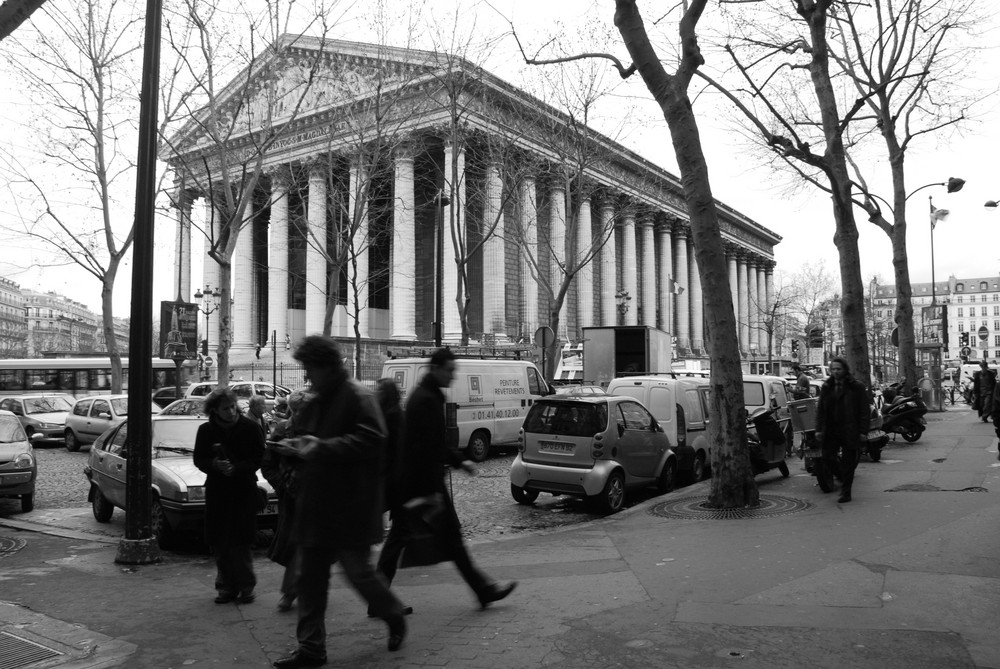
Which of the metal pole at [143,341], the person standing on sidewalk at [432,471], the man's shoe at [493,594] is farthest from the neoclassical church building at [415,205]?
the man's shoe at [493,594]

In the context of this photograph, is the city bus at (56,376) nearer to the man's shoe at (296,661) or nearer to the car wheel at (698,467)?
the car wheel at (698,467)

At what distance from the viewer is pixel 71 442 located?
2103cm

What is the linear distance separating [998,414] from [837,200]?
5.48 m

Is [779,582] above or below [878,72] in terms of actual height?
below

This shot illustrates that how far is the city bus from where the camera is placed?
31.8 metres

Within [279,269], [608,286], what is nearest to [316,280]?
[279,269]

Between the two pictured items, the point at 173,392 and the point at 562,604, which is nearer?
the point at 562,604

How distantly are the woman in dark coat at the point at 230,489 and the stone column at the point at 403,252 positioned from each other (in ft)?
103

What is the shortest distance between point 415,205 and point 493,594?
38807 mm

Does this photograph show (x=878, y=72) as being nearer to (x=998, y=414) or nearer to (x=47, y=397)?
(x=998, y=414)

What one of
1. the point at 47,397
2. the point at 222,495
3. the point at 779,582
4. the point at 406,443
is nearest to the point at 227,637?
the point at 222,495

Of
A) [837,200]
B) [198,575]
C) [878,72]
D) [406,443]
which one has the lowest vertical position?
[198,575]

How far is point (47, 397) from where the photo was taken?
2394 cm

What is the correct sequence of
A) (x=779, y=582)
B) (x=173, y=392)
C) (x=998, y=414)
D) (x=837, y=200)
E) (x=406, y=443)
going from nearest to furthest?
1. (x=406, y=443)
2. (x=779, y=582)
3. (x=998, y=414)
4. (x=837, y=200)
5. (x=173, y=392)
